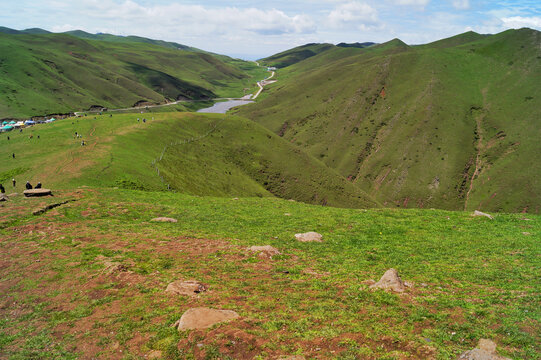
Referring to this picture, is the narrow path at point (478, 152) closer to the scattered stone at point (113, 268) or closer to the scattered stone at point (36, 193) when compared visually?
the scattered stone at point (113, 268)

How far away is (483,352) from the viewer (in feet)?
36.6

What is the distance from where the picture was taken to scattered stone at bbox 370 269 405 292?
57.8 feet

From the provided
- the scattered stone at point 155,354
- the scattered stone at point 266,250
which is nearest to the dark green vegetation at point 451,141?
the scattered stone at point 266,250

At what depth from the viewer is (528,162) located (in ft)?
447

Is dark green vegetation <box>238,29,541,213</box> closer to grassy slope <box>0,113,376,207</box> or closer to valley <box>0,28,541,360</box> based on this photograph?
grassy slope <box>0,113,376,207</box>

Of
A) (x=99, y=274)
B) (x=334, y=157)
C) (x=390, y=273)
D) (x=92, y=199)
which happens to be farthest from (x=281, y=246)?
(x=334, y=157)

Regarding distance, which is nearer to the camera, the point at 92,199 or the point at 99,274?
the point at 99,274

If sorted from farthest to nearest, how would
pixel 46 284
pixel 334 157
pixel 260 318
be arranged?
pixel 334 157 → pixel 46 284 → pixel 260 318

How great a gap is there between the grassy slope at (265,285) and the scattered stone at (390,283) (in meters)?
0.77

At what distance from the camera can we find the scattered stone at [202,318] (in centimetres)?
1376

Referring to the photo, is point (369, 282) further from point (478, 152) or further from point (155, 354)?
point (478, 152)

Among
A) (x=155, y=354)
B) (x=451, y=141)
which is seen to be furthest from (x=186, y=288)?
(x=451, y=141)

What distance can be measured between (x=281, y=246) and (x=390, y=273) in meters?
9.92

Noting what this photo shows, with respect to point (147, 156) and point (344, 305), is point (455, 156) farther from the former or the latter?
point (344, 305)
